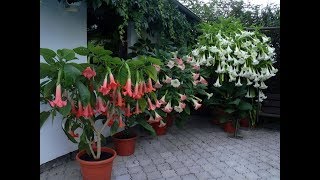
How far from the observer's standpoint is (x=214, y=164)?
3969mm

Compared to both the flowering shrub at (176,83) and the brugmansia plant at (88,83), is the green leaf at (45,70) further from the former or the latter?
the flowering shrub at (176,83)

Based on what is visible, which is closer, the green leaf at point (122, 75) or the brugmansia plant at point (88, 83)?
the brugmansia plant at point (88, 83)

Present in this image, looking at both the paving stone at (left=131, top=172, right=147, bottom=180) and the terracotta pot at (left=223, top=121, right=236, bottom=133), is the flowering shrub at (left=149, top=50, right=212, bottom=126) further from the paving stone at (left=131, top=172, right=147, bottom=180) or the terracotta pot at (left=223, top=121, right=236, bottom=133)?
the paving stone at (left=131, top=172, right=147, bottom=180)

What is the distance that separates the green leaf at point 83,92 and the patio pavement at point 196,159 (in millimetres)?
1279

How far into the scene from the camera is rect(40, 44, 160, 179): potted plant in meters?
2.65

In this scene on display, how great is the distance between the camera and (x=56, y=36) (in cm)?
365

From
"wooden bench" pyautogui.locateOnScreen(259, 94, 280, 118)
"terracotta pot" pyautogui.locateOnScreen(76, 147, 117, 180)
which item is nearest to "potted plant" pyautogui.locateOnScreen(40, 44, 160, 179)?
"terracotta pot" pyautogui.locateOnScreen(76, 147, 117, 180)

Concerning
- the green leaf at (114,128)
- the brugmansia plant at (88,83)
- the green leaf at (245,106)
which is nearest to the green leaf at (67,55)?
the brugmansia plant at (88,83)

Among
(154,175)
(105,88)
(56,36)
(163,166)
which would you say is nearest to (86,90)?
(105,88)

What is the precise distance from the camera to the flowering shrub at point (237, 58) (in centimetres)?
537

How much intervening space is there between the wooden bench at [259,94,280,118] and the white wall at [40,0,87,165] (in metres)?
3.85
